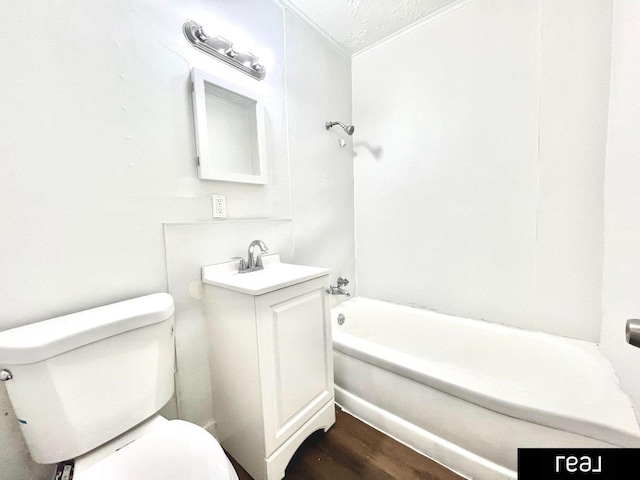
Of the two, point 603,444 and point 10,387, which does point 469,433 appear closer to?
point 603,444

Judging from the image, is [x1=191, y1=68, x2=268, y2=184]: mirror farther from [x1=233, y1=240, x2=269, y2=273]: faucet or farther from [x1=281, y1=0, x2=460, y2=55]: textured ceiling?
[x1=281, y1=0, x2=460, y2=55]: textured ceiling

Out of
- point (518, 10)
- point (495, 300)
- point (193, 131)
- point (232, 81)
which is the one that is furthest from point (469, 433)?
point (518, 10)

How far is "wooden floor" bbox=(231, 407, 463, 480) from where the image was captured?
1.03m

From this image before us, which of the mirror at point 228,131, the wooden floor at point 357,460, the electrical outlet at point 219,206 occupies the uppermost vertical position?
the mirror at point 228,131

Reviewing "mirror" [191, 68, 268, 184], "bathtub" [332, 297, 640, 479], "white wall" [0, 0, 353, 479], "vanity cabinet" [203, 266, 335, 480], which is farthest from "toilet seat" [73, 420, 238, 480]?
"mirror" [191, 68, 268, 184]

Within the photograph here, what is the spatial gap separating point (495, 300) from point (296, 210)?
1.40 metres

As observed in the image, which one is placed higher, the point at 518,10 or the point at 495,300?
the point at 518,10

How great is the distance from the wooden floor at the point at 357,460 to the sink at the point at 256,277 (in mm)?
834

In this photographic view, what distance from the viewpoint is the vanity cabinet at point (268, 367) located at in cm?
93

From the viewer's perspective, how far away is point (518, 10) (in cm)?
133

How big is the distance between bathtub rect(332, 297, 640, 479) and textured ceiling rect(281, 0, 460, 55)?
2014 mm

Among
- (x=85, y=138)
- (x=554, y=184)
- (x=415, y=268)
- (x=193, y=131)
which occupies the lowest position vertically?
(x=415, y=268)

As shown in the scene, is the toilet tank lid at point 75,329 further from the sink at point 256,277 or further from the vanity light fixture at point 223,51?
the vanity light fixture at point 223,51

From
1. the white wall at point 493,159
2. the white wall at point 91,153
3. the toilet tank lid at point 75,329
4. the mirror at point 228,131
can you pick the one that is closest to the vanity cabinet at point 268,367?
the white wall at point 91,153
